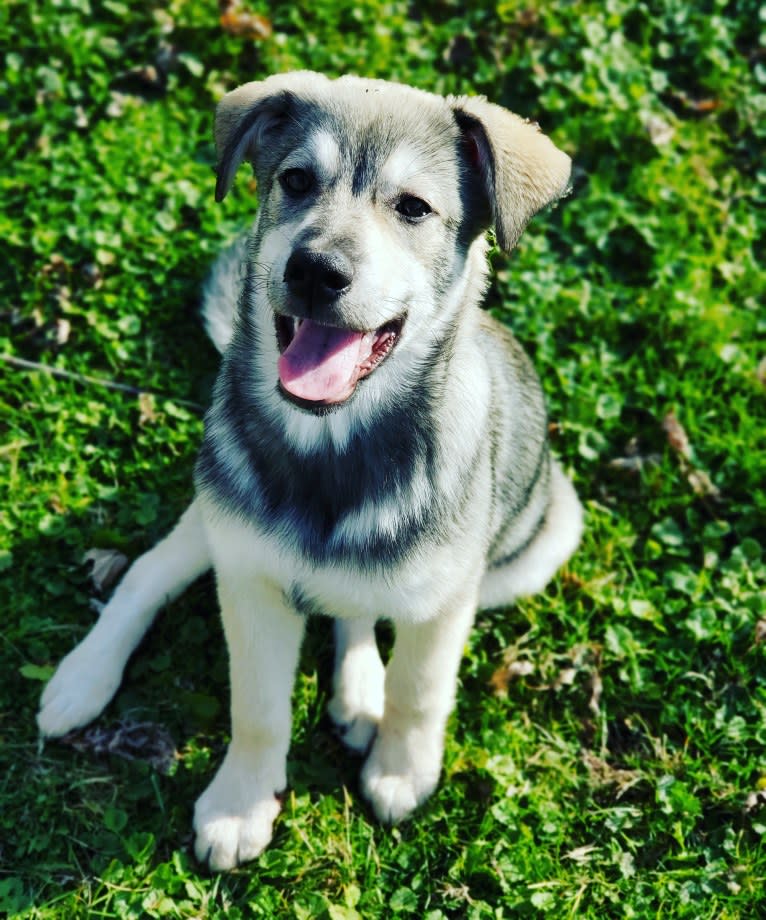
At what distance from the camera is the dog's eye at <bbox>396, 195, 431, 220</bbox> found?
306 cm

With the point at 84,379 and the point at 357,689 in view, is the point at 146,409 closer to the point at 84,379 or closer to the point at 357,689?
the point at 84,379

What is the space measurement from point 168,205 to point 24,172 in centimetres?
72

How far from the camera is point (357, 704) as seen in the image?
13.0 ft

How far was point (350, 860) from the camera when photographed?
12.3 ft

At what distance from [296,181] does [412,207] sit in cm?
34

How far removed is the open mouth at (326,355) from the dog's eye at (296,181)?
0.37 meters

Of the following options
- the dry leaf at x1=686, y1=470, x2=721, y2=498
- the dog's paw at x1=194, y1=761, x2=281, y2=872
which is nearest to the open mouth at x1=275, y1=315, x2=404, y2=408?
the dog's paw at x1=194, y1=761, x2=281, y2=872

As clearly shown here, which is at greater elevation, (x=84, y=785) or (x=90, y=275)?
(x=90, y=275)

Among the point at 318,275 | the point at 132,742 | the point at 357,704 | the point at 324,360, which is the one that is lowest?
the point at 132,742

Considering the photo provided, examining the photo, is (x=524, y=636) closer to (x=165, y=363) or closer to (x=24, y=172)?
(x=165, y=363)

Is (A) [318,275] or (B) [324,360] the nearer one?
(A) [318,275]

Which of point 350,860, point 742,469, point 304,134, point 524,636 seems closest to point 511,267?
point 742,469

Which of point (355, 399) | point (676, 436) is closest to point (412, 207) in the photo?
point (355, 399)

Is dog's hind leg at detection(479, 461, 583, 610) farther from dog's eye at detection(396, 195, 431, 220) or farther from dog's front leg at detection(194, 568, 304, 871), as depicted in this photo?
dog's eye at detection(396, 195, 431, 220)
